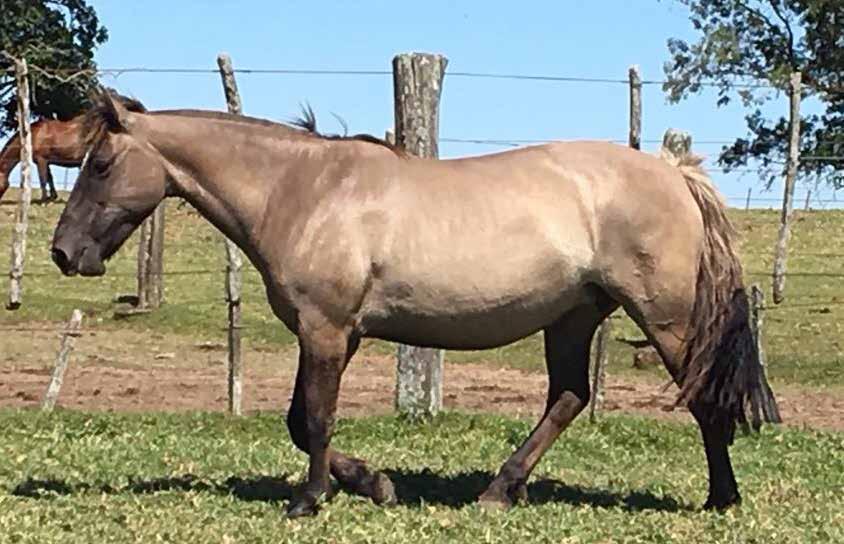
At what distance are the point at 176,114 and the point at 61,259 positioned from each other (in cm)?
92

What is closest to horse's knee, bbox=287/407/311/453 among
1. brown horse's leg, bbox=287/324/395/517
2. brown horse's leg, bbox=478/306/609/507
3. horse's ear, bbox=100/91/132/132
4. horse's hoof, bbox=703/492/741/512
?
brown horse's leg, bbox=287/324/395/517

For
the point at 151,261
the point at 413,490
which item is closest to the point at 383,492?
the point at 413,490

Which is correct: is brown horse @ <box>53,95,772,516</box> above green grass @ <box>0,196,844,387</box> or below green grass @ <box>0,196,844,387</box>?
above

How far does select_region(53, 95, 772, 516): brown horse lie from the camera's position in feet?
23.5

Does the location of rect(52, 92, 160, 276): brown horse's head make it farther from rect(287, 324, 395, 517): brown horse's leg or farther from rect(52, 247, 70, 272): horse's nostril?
rect(287, 324, 395, 517): brown horse's leg

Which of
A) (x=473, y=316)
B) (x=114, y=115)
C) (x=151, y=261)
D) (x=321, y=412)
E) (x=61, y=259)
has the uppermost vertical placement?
(x=114, y=115)

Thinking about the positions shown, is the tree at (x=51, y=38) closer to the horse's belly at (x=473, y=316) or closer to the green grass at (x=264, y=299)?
the green grass at (x=264, y=299)

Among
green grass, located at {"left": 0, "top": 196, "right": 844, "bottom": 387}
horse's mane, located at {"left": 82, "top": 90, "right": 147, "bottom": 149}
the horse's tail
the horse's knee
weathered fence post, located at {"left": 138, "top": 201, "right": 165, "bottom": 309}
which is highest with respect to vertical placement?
horse's mane, located at {"left": 82, "top": 90, "right": 147, "bottom": 149}

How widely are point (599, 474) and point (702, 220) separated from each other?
202 centimetres

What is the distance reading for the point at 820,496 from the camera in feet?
26.5

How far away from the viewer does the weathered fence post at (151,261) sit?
18.8 m

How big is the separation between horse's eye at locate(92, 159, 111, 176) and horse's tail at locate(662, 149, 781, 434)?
290 centimetres

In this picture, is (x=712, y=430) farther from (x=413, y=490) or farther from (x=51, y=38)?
(x=51, y=38)

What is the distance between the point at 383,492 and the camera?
293 inches
